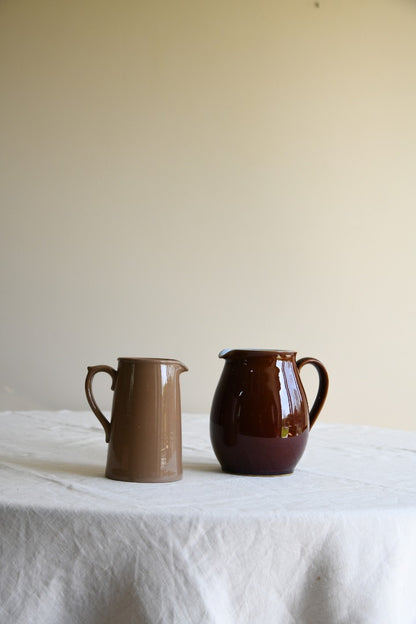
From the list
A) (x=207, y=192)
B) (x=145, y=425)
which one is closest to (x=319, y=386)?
(x=145, y=425)

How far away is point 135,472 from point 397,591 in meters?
Answer: 0.33

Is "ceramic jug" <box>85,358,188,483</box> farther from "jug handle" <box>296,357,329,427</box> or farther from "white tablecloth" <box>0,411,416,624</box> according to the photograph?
"jug handle" <box>296,357,329,427</box>

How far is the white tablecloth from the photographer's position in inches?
23.9

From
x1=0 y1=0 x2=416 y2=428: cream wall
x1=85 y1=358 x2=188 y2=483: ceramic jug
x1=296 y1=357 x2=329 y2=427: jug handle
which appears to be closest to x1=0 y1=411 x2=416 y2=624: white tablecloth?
x1=85 y1=358 x2=188 y2=483: ceramic jug

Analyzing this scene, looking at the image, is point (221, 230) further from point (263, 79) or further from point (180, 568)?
point (180, 568)

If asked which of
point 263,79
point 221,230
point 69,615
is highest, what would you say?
point 263,79

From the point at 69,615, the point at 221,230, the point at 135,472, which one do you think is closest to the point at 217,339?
the point at 221,230

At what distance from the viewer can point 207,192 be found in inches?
101

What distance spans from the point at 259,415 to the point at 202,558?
24 cm

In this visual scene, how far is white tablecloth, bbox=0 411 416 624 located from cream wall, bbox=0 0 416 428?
1.79 meters

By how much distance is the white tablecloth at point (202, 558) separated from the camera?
61 centimetres

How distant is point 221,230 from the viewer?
2559mm

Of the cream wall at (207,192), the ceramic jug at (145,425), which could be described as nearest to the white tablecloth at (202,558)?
the ceramic jug at (145,425)

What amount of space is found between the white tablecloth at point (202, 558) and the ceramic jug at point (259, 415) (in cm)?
11
